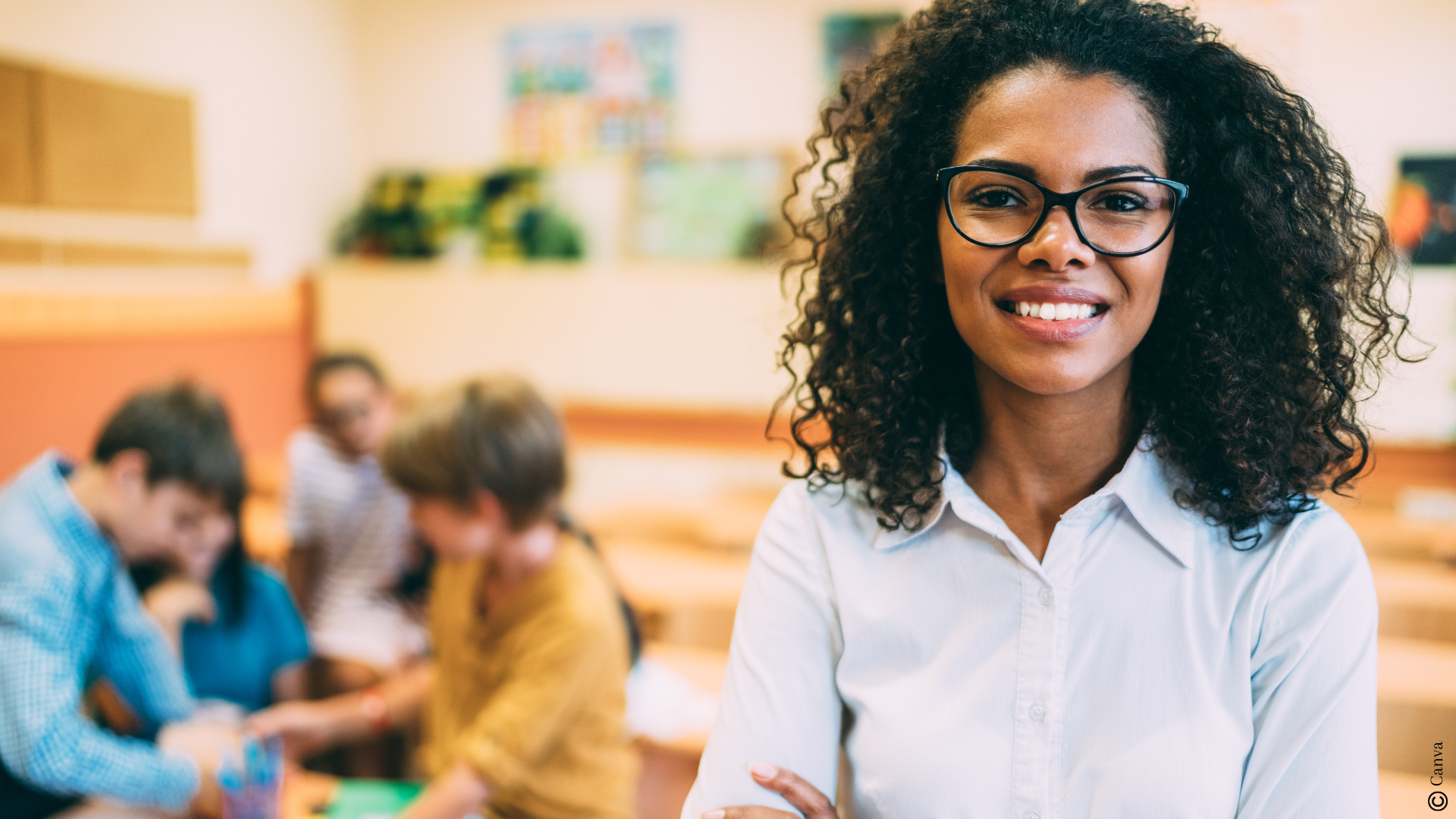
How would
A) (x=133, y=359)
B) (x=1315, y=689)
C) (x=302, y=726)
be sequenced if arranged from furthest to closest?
(x=133, y=359) → (x=302, y=726) → (x=1315, y=689)

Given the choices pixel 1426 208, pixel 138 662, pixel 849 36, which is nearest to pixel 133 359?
pixel 138 662

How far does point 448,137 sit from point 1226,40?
427 cm

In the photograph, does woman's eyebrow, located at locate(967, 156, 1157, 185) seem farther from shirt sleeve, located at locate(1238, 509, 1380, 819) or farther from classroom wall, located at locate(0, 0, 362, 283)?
classroom wall, located at locate(0, 0, 362, 283)

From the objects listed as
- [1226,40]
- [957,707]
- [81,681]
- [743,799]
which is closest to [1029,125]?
[1226,40]

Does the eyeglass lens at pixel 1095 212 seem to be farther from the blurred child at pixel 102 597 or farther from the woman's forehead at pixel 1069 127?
the blurred child at pixel 102 597

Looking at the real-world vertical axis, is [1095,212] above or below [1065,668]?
above

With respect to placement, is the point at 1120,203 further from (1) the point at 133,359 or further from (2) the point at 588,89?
(2) the point at 588,89

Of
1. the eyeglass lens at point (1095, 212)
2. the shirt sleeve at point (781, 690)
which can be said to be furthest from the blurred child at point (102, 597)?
the eyeglass lens at point (1095, 212)

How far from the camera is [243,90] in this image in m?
4.10

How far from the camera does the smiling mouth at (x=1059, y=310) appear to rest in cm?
90

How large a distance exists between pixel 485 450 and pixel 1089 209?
1.16 metres

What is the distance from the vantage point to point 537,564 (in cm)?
171

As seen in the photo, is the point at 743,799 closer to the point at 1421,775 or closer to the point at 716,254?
the point at 1421,775

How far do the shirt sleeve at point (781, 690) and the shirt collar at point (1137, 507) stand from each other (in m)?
0.09
